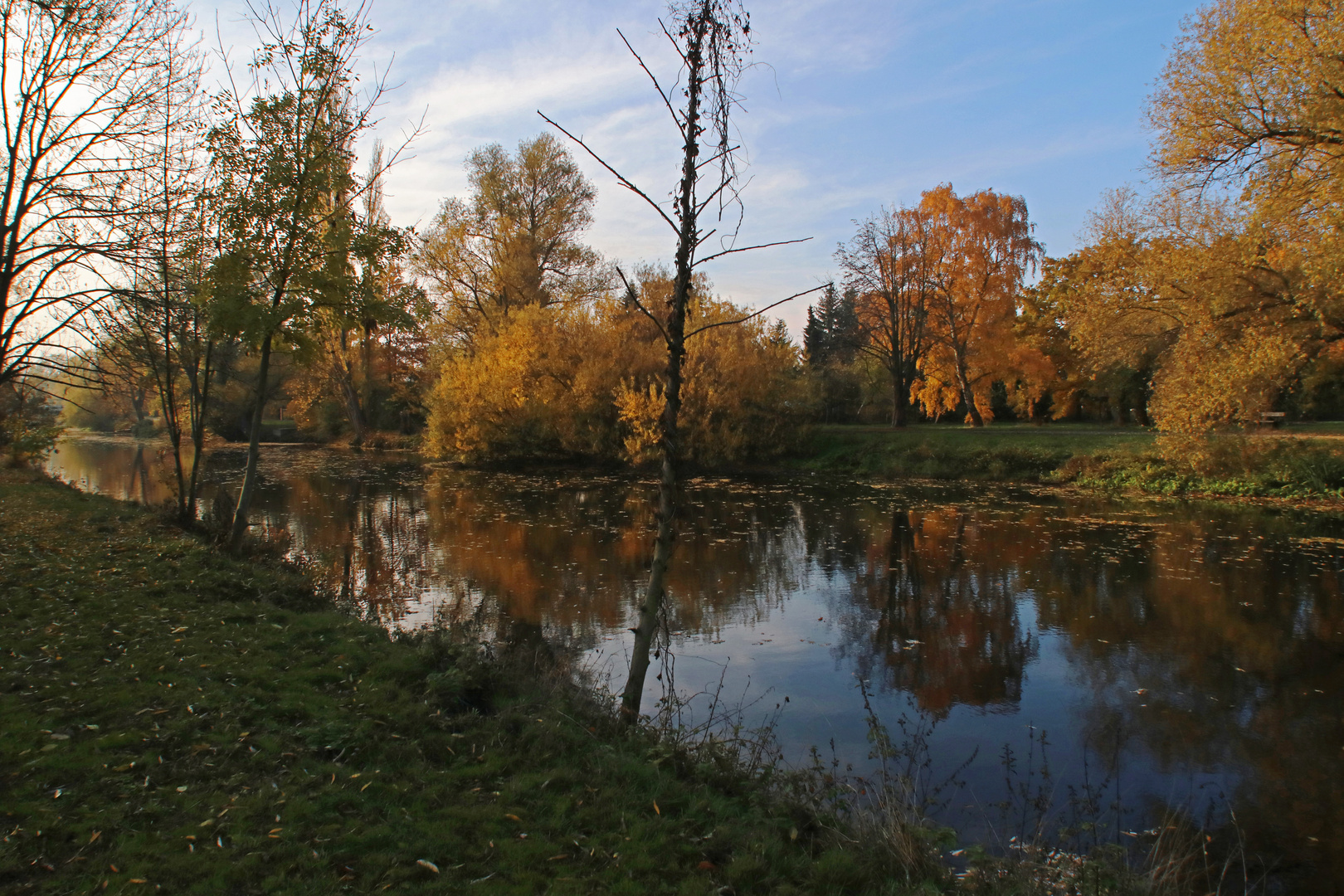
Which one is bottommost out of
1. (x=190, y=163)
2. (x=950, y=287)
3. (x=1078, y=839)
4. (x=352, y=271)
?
(x=1078, y=839)

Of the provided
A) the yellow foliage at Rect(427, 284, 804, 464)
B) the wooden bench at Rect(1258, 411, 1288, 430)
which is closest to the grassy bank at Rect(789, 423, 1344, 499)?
the wooden bench at Rect(1258, 411, 1288, 430)

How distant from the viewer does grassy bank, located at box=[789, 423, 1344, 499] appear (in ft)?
64.3

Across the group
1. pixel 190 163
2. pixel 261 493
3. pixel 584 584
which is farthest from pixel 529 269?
pixel 584 584

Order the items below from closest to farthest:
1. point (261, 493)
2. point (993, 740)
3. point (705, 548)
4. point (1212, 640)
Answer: point (993, 740), point (1212, 640), point (705, 548), point (261, 493)

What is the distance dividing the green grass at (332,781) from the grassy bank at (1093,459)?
21021 mm

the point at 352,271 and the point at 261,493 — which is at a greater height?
the point at 352,271

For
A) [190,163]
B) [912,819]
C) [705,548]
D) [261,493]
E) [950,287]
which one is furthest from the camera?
[950,287]

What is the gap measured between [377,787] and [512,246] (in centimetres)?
3331

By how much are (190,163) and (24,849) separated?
12.8 metres

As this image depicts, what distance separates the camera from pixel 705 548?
50.6ft

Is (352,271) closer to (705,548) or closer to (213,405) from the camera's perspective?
(705,548)

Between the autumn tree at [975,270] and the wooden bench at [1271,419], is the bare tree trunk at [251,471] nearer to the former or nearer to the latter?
the wooden bench at [1271,419]

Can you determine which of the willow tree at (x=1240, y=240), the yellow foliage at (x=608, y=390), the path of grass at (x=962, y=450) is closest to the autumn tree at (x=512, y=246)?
the yellow foliage at (x=608, y=390)

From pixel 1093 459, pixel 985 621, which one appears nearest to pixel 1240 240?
pixel 1093 459
